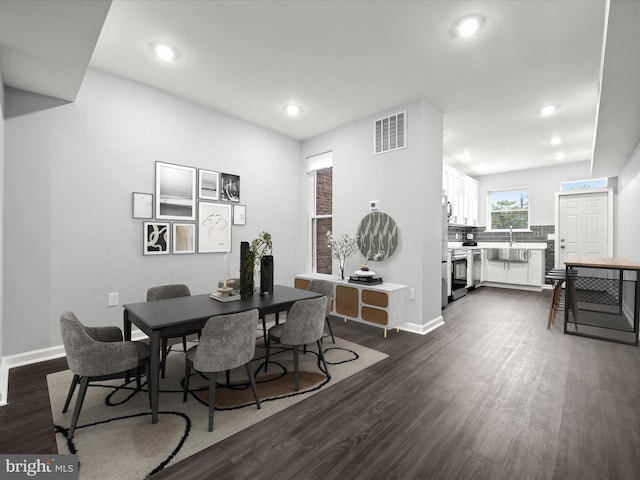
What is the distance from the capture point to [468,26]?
2533 millimetres

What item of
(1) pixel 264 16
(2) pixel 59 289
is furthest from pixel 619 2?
(2) pixel 59 289

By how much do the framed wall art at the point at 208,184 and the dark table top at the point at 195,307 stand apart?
1753mm

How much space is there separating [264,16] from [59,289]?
3.19 m

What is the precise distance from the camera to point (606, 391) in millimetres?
2490

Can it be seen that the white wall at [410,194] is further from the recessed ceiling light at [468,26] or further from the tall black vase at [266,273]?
the tall black vase at [266,273]

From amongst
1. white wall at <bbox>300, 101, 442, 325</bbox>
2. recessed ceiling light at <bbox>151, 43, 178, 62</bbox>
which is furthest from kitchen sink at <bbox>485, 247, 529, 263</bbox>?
recessed ceiling light at <bbox>151, 43, 178, 62</bbox>

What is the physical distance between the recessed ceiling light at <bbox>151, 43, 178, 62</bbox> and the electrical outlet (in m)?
2.51

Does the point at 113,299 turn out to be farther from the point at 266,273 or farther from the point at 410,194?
the point at 410,194

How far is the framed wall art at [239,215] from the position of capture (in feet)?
14.7

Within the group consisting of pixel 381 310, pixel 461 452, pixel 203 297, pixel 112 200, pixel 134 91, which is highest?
pixel 134 91

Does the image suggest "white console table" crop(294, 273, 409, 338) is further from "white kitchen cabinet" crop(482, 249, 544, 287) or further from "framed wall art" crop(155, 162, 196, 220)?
"white kitchen cabinet" crop(482, 249, 544, 287)

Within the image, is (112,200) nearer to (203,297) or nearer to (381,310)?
(203,297)

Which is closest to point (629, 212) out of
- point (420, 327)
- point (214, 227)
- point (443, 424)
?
point (420, 327)

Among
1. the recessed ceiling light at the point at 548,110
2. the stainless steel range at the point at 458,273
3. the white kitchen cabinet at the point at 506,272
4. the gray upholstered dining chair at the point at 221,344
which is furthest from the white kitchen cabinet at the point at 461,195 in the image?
the gray upholstered dining chair at the point at 221,344
